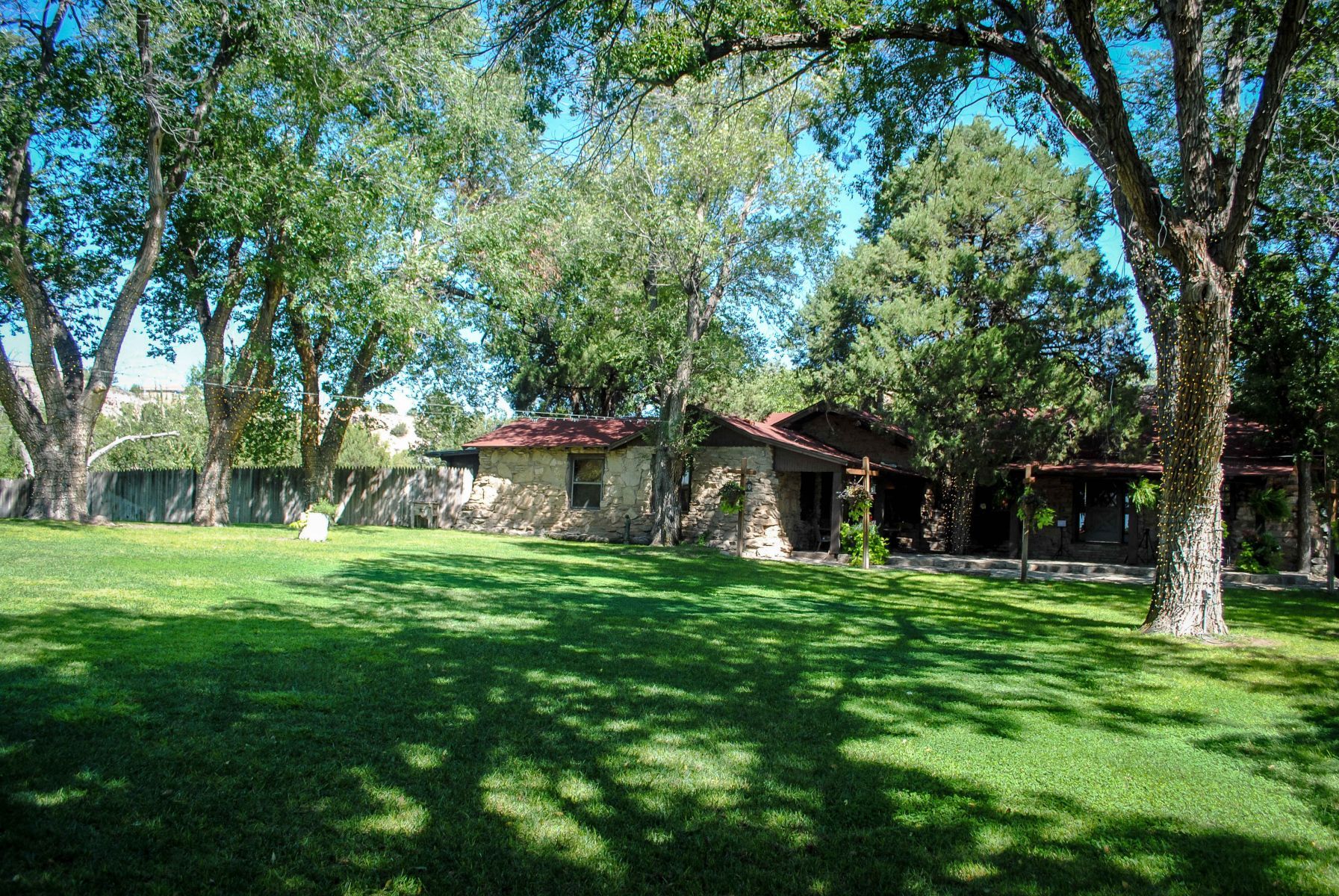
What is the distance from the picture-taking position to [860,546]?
698 inches

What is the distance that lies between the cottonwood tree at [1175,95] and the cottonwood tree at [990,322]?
10083 mm

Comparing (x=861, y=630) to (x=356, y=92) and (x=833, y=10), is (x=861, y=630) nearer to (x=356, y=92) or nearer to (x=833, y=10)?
(x=833, y=10)

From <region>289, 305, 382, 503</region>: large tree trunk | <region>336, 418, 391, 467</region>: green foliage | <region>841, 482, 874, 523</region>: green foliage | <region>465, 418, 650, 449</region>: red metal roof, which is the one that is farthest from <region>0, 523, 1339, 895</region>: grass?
<region>336, 418, 391, 467</region>: green foliage

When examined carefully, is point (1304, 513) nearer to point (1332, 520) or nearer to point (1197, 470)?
point (1332, 520)

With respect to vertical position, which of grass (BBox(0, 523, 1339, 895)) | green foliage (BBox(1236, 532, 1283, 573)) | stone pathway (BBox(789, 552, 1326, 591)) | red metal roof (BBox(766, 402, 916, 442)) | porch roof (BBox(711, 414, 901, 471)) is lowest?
grass (BBox(0, 523, 1339, 895))

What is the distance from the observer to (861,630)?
8.63m

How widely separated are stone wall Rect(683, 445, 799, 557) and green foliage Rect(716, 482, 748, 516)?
2.66ft

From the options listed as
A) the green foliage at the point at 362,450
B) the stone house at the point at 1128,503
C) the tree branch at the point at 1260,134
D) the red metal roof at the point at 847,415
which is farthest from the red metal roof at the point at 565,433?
the tree branch at the point at 1260,134

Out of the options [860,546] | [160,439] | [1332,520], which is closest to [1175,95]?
[1332,520]

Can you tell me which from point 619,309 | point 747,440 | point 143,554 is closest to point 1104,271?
point 747,440

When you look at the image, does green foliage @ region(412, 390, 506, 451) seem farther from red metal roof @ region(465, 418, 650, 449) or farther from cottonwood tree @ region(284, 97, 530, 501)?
red metal roof @ region(465, 418, 650, 449)

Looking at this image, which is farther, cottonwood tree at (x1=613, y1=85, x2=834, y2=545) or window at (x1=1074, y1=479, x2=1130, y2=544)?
window at (x1=1074, y1=479, x2=1130, y2=544)

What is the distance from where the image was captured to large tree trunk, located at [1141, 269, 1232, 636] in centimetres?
886

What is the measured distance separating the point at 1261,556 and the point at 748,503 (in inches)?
431
